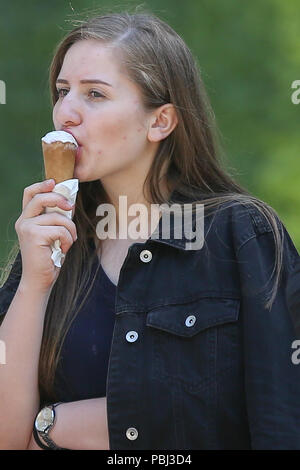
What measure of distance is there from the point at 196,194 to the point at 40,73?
3.34m

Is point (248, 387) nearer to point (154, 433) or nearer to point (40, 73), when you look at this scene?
point (154, 433)

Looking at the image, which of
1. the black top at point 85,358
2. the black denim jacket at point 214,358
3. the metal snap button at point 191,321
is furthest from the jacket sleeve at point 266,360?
the black top at point 85,358

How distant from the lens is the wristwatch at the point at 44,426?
2.20m

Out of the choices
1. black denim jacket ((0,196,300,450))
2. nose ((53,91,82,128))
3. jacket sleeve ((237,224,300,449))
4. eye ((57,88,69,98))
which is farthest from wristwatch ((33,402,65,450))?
eye ((57,88,69,98))

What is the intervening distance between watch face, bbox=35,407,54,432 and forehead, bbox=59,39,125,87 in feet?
2.96

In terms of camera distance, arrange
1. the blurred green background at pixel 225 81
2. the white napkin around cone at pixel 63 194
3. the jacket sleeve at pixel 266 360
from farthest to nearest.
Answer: the blurred green background at pixel 225 81
the white napkin around cone at pixel 63 194
the jacket sleeve at pixel 266 360

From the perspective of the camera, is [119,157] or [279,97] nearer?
[119,157]

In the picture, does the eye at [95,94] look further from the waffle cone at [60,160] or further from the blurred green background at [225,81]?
the blurred green background at [225,81]

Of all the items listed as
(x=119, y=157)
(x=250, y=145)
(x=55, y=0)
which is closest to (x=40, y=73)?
(x=55, y=0)

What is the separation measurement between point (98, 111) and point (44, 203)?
0.30 meters

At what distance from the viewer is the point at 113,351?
218 cm

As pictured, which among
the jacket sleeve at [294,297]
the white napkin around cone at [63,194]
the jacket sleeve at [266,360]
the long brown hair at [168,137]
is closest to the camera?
the jacket sleeve at [266,360]

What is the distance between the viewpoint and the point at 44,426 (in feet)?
7.25

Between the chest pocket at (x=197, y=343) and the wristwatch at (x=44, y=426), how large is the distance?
1.02ft
